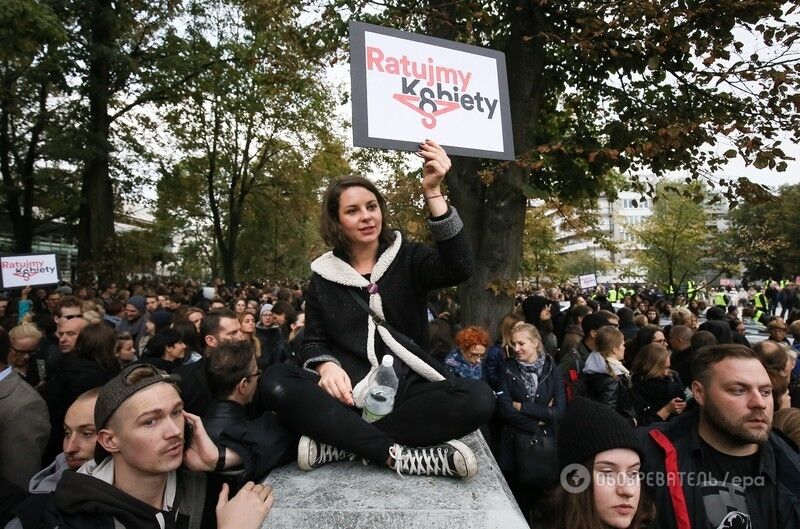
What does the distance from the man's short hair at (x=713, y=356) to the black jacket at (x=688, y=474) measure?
275 mm

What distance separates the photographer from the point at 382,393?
2584 mm

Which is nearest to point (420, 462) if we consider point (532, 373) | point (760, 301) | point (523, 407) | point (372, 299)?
point (372, 299)

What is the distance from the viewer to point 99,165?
17531 mm

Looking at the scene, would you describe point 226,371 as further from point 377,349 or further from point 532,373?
point 532,373

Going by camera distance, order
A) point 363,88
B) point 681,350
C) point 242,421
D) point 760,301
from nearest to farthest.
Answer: point 363,88
point 242,421
point 681,350
point 760,301

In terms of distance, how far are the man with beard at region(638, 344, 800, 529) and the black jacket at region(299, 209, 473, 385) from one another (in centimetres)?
113

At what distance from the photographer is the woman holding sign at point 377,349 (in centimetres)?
240

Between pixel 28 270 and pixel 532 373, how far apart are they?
35.6 ft

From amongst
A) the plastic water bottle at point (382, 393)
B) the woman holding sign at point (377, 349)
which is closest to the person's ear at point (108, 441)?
the woman holding sign at point (377, 349)

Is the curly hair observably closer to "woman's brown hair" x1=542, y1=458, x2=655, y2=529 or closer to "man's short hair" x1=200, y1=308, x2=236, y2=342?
"man's short hair" x1=200, y1=308, x2=236, y2=342

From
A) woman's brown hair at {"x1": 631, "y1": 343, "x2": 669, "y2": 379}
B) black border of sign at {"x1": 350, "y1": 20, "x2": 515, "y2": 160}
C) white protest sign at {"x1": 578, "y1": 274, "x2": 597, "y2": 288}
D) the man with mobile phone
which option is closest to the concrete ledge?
the man with mobile phone

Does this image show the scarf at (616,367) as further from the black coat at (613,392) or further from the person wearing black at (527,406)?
the person wearing black at (527,406)

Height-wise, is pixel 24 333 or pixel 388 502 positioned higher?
pixel 24 333

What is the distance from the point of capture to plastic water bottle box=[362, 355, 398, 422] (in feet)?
8.43
